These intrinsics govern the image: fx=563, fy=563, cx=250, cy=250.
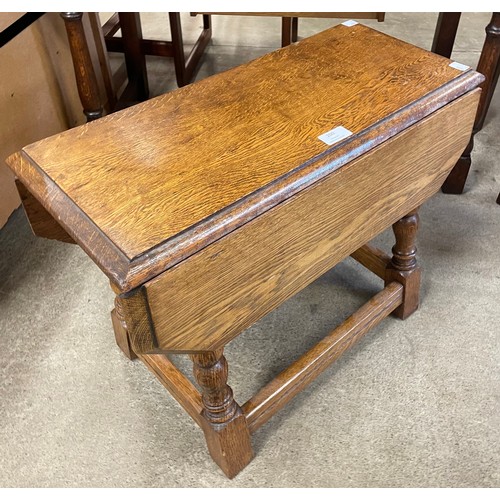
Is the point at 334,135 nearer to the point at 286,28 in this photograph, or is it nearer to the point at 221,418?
the point at 221,418

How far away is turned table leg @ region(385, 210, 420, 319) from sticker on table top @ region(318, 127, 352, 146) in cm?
38

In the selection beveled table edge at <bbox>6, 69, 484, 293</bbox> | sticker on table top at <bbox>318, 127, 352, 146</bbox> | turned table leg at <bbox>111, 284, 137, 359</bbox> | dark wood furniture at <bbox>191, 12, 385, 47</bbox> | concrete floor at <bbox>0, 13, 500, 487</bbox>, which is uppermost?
sticker on table top at <bbox>318, 127, 352, 146</bbox>

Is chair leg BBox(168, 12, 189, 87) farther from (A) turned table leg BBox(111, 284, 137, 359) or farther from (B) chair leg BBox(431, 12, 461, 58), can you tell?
(A) turned table leg BBox(111, 284, 137, 359)

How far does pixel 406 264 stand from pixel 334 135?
0.53 metres

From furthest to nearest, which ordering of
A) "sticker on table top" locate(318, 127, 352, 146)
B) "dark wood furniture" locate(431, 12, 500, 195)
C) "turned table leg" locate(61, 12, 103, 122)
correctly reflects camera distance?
1. "turned table leg" locate(61, 12, 103, 122)
2. "dark wood furniture" locate(431, 12, 500, 195)
3. "sticker on table top" locate(318, 127, 352, 146)

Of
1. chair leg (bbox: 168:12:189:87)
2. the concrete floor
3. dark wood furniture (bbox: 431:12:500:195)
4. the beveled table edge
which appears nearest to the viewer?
the beveled table edge

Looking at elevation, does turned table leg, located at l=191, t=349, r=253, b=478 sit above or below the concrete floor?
above

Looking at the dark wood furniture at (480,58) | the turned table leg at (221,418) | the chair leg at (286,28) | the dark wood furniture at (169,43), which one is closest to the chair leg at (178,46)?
the dark wood furniture at (169,43)

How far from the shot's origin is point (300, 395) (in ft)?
4.38

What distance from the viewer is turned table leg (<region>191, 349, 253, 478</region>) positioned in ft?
3.38

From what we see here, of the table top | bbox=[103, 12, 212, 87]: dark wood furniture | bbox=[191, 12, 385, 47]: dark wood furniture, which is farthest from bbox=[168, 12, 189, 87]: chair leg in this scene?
the table top

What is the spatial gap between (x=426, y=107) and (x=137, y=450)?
0.93 m

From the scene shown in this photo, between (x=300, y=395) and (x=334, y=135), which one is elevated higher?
(x=334, y=135)

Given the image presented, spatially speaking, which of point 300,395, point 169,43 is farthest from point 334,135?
point 169,43
